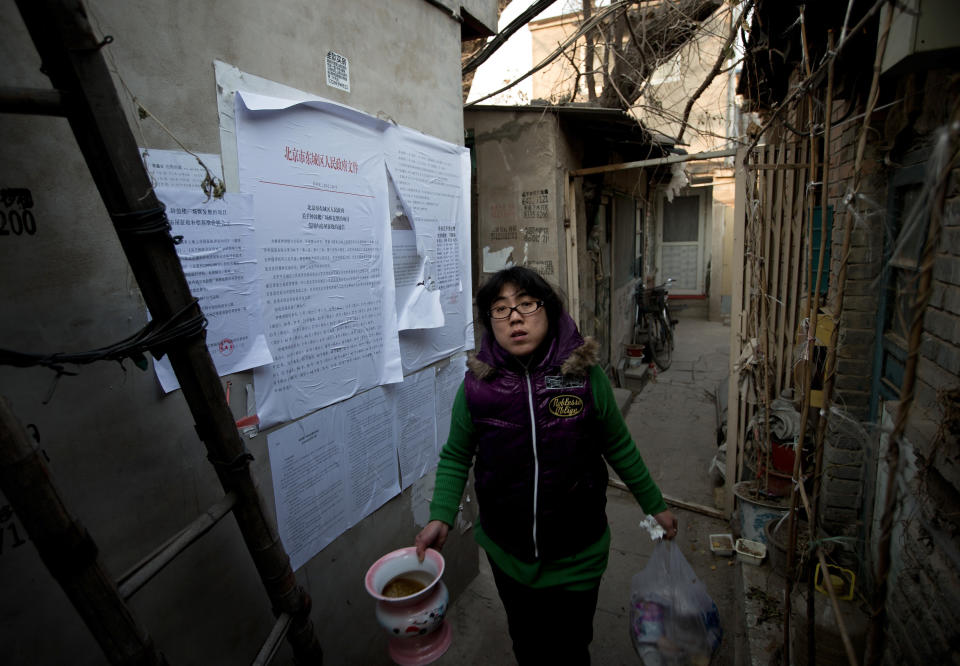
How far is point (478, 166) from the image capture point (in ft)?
14.9

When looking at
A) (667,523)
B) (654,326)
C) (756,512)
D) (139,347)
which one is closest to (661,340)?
(654,326)

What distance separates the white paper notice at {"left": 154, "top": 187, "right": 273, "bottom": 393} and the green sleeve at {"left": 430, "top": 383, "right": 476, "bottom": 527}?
2.50ft

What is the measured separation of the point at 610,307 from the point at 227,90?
5929 millimetres

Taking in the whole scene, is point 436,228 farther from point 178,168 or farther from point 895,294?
point 895,294

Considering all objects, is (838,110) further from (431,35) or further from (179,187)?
(179,187)

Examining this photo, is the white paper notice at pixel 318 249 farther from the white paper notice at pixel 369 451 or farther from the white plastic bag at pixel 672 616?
the white plastic bag at pixel 672 616

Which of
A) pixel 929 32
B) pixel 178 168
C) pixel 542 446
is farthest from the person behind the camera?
pixel 542 446

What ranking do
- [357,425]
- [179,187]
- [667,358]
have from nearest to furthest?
[179,187]
[357,425]
[667,358]

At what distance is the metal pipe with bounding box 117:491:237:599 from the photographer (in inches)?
41.6

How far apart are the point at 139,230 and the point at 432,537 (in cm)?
140

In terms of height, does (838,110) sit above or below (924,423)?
above

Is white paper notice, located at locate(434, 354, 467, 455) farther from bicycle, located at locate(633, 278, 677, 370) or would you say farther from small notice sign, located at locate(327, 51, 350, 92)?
bicycle, located at locate(633, 278, 677, 370)

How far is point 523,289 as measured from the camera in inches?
72.0

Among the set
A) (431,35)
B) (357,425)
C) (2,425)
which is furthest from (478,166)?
(2,425)
